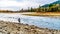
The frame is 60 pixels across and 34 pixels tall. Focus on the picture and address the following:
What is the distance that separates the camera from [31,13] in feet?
228

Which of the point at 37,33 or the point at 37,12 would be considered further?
the point at 37,12

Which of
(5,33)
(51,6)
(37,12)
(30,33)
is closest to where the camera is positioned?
(5,33)

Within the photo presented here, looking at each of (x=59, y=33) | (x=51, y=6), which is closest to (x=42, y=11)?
(x=51, y=6)

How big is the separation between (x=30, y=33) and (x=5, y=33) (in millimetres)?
2793

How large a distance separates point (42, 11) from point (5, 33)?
50.6 metres

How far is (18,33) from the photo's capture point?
741 inches

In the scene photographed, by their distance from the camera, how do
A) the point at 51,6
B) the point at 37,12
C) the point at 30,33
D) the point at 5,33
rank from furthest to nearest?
the point at 51,6
the point at 37,12
the point at 30,33
the point at 5,33

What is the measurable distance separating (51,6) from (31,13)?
459 inches

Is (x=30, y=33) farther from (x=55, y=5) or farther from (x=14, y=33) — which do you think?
(x=55, y=5)

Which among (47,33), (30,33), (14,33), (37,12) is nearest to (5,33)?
(14,33)

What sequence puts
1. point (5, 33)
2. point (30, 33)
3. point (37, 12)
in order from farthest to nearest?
point (37, 12) < point (30, 33) < point (5, 33)

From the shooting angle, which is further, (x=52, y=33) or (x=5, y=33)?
(x=52, y=33)

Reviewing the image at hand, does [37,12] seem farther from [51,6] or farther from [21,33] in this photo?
[21,33]

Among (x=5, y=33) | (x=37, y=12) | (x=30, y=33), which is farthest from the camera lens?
(x=37, y=12)
